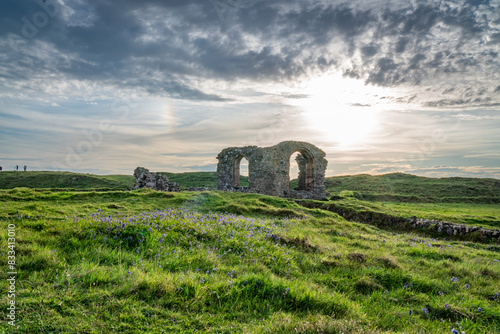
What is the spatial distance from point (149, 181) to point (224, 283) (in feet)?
80.3

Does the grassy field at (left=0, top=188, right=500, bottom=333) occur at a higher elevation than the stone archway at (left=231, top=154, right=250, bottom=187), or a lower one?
lower

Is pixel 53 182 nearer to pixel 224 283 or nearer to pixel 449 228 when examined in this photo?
pixel 224 283

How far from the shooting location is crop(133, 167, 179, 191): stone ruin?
26953 mm

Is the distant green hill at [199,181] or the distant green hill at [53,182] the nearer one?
the distant green hill at [53,182]

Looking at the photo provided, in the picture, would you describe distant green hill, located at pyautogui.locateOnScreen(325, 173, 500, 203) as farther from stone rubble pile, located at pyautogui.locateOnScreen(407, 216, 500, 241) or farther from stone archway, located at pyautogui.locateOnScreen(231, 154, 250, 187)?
stone rubble pile, located at pyautogui.locateOnScreen(407, 216, 500, 241)

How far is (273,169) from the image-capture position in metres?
30.4

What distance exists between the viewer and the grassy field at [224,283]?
3660mm

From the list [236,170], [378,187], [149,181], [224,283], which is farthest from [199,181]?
[224,283]

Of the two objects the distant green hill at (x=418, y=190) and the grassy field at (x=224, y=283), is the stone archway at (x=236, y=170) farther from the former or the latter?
the grassy field at (x=224, y=283)

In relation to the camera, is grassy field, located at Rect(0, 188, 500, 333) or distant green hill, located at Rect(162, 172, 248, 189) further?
distant green hill, located at Rect(162, 172, 248, 189)

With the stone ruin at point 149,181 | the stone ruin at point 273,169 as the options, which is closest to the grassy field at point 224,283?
the stone ruin at point 149,181

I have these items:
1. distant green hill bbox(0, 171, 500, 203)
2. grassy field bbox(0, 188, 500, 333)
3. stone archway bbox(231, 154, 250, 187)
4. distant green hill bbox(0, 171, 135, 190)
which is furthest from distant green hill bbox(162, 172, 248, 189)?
grassy field bbox(0, 188, 500, 333)

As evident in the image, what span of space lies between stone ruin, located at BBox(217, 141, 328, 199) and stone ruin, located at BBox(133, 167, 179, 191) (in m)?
7.15

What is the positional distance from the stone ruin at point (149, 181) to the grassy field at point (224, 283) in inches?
726
